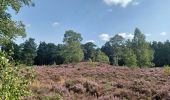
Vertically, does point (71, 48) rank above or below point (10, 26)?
above

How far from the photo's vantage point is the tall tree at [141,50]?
221 feet

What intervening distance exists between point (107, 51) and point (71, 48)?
52479mm

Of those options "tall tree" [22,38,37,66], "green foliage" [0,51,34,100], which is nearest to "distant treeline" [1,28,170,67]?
"tall tree" [22,38,37,66]

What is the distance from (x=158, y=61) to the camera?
10319 centimetres

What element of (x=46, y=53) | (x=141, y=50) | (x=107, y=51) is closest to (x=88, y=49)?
(x=107, y=51)

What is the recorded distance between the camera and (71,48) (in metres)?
78.2

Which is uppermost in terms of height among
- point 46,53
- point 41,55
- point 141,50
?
point 46,53

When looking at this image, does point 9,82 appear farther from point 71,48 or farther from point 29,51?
point 29,51

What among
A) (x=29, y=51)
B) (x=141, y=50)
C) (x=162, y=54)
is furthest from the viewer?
(x=162, y=54)

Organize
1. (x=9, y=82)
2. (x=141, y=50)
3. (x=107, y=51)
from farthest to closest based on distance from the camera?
(x=107, y=51) < (x=141, y=50) < (x=9, y=82)

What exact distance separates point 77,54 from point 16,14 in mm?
62244

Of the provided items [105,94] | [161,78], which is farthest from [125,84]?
[161,78]

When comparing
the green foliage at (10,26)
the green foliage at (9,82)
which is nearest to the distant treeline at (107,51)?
the green foliage at (10,26)

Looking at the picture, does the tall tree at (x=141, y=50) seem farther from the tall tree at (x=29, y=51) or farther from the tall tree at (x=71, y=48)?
the tall tree at (x=29, y=51)
